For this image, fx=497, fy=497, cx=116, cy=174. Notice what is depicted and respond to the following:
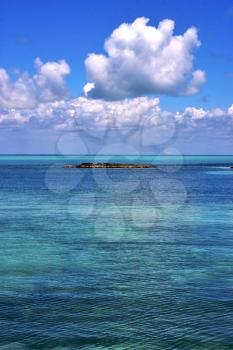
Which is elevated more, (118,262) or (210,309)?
(118,262)

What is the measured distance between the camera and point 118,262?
113 ft

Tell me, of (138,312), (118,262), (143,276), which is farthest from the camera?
(118,262)

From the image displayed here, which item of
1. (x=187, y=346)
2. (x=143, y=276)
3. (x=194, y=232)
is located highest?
(x=194, y=232)

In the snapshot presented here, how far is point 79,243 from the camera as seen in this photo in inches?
1628

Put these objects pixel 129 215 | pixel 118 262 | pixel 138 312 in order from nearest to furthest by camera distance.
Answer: pixel 138 312
pixel 118 262
pixel 129 215

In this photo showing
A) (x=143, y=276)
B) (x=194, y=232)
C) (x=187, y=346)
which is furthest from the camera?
(x=194, y=232)

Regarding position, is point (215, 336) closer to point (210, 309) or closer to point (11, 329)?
point (210, 309)

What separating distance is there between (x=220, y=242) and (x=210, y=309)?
1743 cm

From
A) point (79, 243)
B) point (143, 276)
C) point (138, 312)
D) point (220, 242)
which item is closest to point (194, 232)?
point (220, 242)

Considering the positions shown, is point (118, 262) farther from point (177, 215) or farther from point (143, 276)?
point (177, 215)

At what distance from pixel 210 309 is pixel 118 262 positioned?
10.7m

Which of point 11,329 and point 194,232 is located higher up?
point 194,232

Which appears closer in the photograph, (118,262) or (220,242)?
(118,262)

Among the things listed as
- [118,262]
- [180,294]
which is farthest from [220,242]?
[180,294]
